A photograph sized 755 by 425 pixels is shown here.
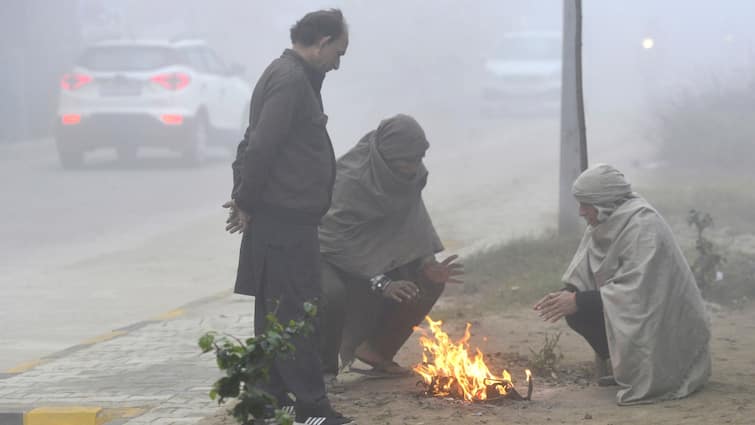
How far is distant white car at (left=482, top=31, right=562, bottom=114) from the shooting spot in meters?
28.8

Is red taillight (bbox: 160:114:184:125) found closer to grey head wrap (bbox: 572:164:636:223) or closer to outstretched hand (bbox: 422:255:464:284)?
outstretched hand (bbox: 422:255:464:284)

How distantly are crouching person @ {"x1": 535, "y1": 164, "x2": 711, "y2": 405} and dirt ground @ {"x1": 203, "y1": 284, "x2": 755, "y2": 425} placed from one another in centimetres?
14

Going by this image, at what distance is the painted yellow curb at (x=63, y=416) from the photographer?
19.0 feet

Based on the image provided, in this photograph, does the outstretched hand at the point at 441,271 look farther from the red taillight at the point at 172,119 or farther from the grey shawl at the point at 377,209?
the red taillight at the point at 172,119

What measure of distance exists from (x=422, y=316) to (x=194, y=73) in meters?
13.0

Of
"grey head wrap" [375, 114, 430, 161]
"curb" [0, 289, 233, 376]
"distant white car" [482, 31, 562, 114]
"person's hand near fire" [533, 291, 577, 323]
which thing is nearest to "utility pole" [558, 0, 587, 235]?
"curb" [0, 289, 233, 376]

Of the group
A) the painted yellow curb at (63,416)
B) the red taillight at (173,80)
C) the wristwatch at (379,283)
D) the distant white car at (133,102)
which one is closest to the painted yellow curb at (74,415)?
the painted yellow curb at (63,416)

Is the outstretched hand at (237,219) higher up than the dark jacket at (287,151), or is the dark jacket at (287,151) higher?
the dark jacket at (287,151)

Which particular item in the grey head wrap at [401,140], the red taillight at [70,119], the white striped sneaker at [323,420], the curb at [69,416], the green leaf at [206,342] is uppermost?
the grey head wrap at [401,140]

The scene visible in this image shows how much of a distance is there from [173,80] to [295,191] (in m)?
13.5

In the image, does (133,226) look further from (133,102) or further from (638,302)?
(638,302)

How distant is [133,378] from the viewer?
6.71m

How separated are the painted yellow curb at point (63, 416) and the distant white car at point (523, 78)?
2368 centimetres

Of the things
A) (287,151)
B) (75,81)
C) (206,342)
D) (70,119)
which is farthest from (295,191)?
(75,81)
